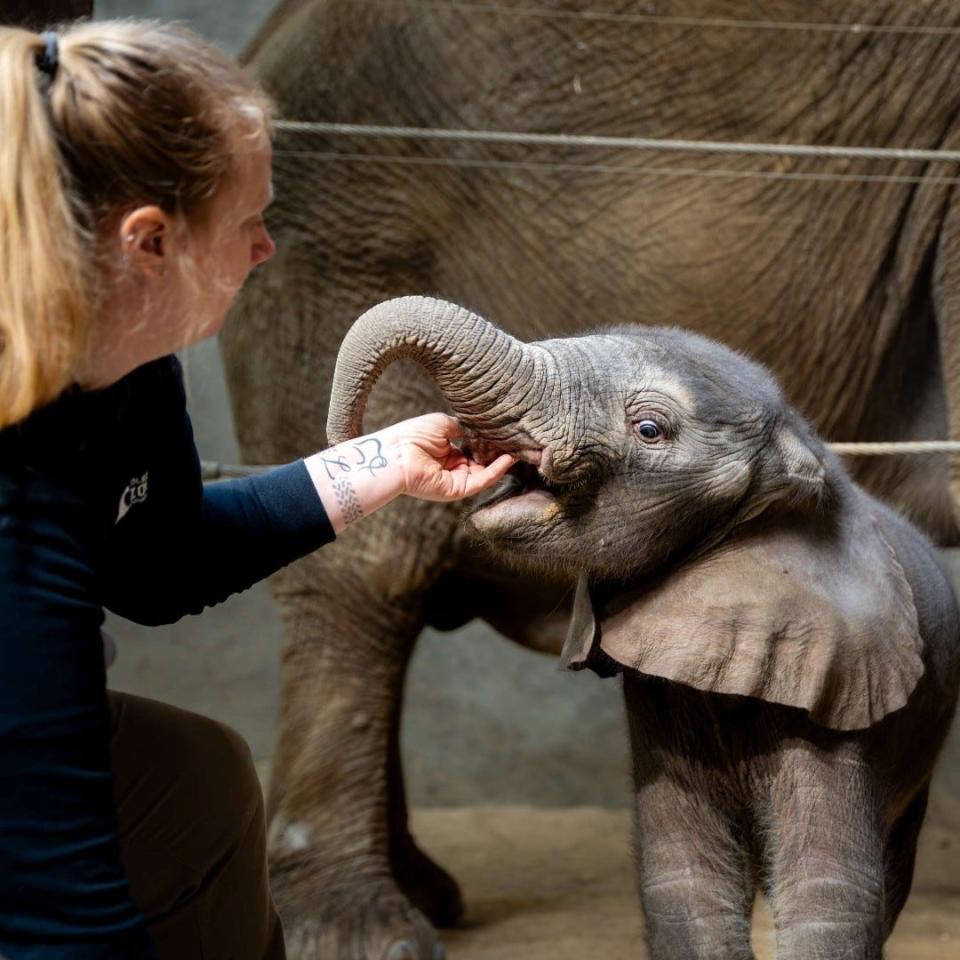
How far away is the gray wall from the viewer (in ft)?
16.0

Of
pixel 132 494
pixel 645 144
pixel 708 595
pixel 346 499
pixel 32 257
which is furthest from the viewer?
pixel 645 144

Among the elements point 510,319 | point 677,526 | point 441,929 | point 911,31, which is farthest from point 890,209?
point 441,929

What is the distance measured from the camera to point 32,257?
3.98 feet

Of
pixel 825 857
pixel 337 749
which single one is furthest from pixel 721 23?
pixel 825 857

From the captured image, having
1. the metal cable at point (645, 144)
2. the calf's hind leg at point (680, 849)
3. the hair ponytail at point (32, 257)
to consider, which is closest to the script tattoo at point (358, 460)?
the calf's hind leg at point (680, 849)

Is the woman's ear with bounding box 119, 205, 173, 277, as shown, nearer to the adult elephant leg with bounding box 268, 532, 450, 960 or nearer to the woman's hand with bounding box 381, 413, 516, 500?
the woman's hand with bounding box 381, 413, 516, 500

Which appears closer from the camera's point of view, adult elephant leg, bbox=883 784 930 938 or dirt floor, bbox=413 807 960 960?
adult elephant leg, bbox=883 784 930 938

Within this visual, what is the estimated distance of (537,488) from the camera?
6.28 ft

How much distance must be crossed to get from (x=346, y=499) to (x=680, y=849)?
0.65 metres

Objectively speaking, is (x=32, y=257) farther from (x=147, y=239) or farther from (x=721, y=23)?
(x=721, y=23)

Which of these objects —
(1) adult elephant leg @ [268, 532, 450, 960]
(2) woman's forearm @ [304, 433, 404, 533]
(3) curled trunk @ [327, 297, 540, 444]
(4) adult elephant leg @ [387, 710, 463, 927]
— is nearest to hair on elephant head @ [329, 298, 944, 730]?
(3) curled trunk @ [327, 297, 540, 444]

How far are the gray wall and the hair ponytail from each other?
3616 millimetres

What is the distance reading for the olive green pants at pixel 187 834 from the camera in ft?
5.45

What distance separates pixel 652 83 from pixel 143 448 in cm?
177
